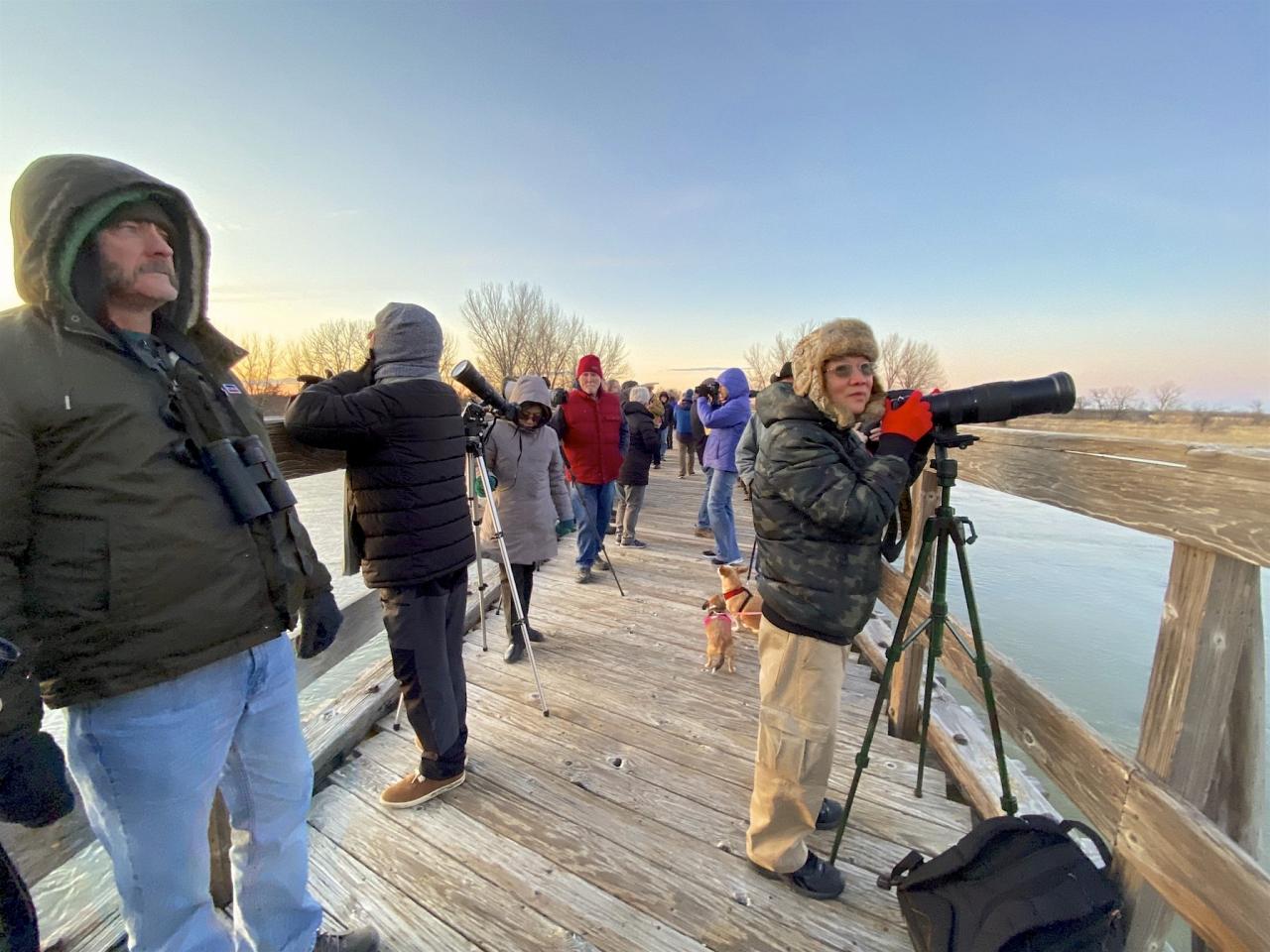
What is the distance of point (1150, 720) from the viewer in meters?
1.37

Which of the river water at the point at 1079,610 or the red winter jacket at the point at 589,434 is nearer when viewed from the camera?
the river water at the point at 1079,610

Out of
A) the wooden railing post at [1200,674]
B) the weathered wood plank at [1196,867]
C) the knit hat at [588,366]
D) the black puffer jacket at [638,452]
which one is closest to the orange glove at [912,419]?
the wooden railing post at [1200,674]

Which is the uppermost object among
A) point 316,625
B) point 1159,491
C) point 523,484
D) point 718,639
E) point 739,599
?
point 1159,491

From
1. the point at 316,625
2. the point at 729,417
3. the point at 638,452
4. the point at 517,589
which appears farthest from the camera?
the point at 638,452

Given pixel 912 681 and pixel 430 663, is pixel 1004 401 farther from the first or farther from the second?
pixel 430 663

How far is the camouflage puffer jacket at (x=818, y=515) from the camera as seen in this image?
63.8 inches

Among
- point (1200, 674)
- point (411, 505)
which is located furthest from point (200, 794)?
point (1200, 674)

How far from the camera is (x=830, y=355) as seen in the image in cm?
171

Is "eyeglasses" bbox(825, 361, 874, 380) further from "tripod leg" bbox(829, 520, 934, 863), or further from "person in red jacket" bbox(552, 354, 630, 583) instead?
"person in red jacket" bbox(552, 354, 630, 583)

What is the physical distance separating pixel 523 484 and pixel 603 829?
6.78 feet

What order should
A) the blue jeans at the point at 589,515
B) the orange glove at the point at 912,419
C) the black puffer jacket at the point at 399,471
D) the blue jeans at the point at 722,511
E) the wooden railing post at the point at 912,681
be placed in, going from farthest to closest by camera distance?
the blue jeans at the point at 722,511, the blue jeans at the point at 589,515, the wooden railing post at the point at 912,681, the black puffer jacket at the point at 399,471, the orange glove at the point at 912,419

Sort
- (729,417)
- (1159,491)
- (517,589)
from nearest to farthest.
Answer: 1. (1159,491)
2. (517,589)
3. (729,417)

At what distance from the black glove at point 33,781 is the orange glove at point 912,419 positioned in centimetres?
208

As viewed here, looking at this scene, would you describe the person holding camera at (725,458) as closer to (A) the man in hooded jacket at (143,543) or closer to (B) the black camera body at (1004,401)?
(B) the black camera body at (1004,401)
